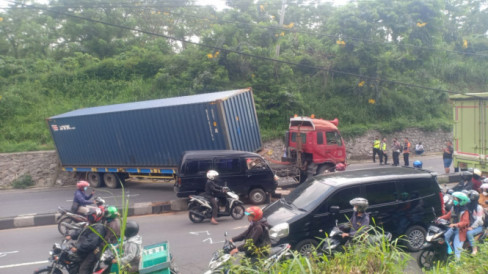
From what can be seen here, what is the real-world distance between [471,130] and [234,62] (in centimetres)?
1365

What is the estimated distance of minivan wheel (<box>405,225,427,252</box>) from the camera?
6707mm

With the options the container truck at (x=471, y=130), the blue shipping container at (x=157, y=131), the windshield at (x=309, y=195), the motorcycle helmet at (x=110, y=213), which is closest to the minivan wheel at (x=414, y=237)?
the windshield at (x=309, y=195)

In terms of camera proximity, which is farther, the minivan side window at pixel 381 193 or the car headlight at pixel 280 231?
the minivan side window at pixel 381 193

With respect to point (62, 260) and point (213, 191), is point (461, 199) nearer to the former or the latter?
point (213, 191)

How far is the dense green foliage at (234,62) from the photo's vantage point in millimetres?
21203

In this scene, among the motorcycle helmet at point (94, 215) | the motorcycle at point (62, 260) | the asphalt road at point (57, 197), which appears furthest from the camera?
the asphalt road at point (57, 197)

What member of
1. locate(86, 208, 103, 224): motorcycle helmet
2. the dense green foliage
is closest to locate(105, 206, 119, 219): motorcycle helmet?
locate(86, 208, 103, 224): motorcycle helmet

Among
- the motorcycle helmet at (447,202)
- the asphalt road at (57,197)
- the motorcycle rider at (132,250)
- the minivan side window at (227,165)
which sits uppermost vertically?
the motorcycle rider at (132,250)

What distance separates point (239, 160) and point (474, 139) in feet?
23.4

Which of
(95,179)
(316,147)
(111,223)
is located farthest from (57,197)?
(111,223)

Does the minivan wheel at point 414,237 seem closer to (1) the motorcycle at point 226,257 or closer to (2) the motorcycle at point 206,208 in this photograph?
(1) the motorcycle at point 226,257

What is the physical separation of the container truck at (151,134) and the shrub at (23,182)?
2390mm

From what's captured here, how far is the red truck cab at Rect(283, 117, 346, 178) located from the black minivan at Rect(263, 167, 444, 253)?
584 cm

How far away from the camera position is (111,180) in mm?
→ 15109
